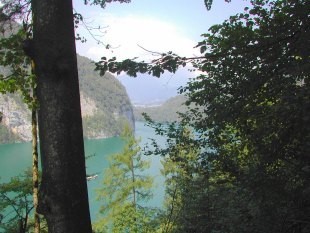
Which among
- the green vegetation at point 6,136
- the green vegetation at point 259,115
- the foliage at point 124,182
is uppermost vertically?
the green vegetation at point 259,115

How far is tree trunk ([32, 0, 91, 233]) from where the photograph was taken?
67.9 inches

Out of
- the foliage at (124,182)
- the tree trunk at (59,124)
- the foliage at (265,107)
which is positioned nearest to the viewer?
the tree trunk at (59,124)

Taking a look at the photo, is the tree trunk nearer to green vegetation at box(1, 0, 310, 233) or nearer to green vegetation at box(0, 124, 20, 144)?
green vegetation at box(1, 0, 310, 233)

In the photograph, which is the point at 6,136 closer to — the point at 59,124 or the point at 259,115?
the point at 259,115

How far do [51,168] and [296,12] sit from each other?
9.48ft

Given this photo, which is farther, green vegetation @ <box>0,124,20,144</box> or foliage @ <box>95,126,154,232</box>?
green vegetation @ <box>0,124,20,144</box>

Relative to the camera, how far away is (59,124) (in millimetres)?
1738

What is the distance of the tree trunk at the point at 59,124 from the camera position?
1.73 m

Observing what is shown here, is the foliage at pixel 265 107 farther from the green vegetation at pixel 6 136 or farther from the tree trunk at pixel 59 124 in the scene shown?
the green vegetation at pixel 6 136

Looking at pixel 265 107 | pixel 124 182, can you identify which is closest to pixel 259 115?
pixel 265 107

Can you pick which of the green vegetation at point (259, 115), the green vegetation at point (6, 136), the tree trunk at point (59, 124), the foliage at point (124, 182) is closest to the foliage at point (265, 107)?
the green vegetation at point (259, 115)

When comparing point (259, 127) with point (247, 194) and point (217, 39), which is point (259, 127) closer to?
point (247, 194)

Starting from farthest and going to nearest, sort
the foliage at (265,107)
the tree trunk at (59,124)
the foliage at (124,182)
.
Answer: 1. the foliage at (124,182)
2. the foliage at (265,107)
3. the tree trunk at (59,124)

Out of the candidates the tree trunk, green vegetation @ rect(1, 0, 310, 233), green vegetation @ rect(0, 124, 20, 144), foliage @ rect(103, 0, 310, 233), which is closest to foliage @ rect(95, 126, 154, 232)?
green vegetation @ rect(1, 0, 310, 233)
